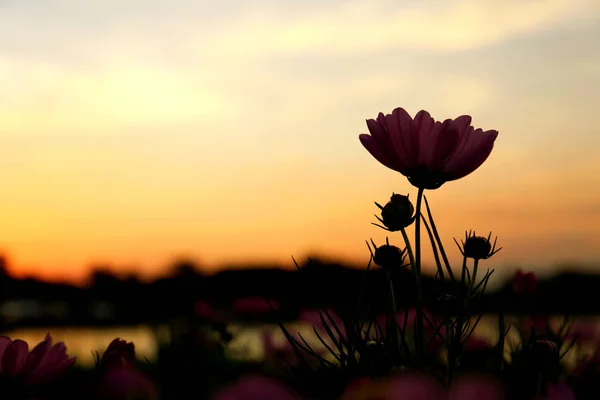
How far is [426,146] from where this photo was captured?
1.14 metres

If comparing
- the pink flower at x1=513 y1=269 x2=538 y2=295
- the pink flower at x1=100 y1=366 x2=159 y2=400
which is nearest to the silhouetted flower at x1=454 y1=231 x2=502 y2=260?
the pink flower at x1=100 y1=366 x2=159 y2=400

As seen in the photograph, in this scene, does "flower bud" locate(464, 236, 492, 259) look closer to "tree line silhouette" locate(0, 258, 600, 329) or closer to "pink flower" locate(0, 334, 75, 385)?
"tree line silhouette" locate(0, 258, 600, 329)

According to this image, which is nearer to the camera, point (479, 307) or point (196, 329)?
point (479, 307)

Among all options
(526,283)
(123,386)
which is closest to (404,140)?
(123,386)

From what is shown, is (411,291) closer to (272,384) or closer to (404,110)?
(404,110)

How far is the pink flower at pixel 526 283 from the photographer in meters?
2.39

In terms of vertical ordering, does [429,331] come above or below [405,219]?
below

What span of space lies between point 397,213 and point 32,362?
0.55 m

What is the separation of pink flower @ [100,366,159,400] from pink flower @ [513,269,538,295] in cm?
152

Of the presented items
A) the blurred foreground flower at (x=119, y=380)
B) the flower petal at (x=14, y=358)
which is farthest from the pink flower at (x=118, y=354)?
the flower petal at (x=14, y=358)

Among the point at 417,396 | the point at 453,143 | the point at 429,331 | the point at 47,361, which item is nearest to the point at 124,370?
the point at 47,361

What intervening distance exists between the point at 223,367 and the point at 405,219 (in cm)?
153

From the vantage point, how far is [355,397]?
0.43 meters

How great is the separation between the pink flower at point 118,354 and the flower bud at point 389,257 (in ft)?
1.37
